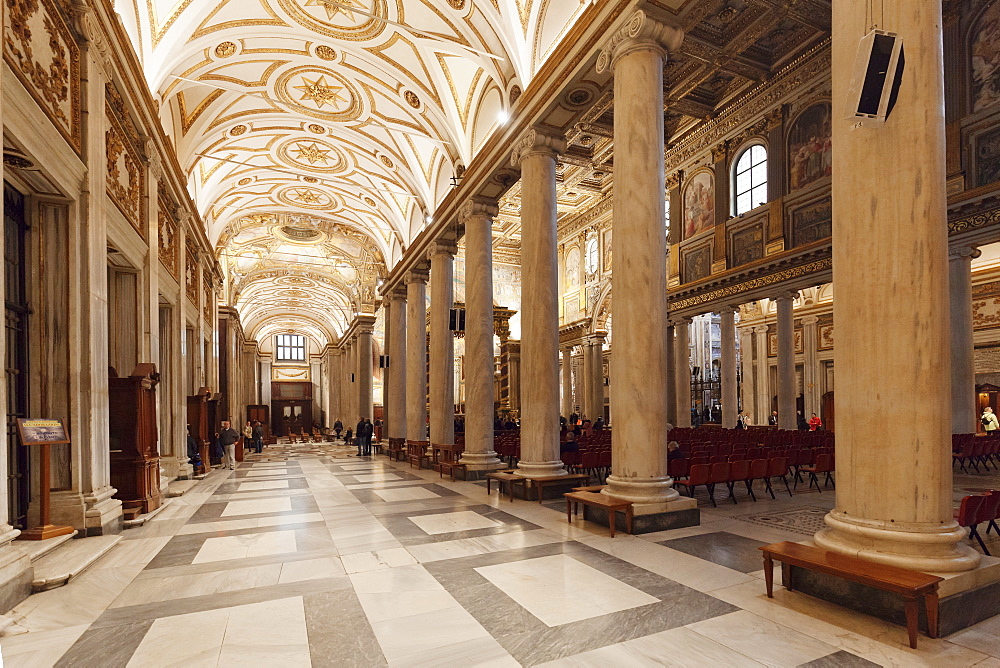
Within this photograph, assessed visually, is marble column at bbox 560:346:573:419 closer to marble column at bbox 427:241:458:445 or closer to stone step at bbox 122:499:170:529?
marble column at bbox 427:241:458:445

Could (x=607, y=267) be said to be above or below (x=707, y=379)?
above

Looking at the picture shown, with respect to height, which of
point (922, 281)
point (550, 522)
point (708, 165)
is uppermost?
point (708, 165)

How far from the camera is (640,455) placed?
22.0 ft

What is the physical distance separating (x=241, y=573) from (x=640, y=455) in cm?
449

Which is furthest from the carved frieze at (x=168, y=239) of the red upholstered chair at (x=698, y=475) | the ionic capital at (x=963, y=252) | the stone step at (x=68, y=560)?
the ionic capital at (x=963, y=252)

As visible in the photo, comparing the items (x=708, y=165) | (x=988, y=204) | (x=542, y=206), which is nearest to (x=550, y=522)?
(x=542, y=206)

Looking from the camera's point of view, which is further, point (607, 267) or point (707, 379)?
point (707, 379)

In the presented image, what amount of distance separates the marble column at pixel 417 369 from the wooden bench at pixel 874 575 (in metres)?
12.4

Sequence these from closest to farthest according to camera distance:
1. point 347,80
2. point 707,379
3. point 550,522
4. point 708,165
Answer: point 550,522, point 347,80, point 708,165, point 707,379

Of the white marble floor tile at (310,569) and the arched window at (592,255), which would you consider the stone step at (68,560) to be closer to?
the white marble floor tile at (310,569)

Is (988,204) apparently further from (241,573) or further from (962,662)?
(241,573)

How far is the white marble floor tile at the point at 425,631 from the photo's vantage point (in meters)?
3.61

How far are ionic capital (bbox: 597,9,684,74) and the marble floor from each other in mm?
6069

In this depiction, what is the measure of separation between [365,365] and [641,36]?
25.8 metres
